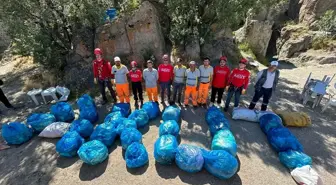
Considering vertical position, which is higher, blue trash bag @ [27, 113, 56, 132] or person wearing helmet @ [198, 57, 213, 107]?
person wearing helmet @ [198, 57, 213, 107]

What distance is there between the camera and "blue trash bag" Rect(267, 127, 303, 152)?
14.1 ft

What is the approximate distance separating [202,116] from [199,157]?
2.13m

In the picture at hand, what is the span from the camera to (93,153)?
13.7 ft

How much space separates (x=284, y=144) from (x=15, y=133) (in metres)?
6.22

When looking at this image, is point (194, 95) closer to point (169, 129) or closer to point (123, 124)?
point (169, 129)

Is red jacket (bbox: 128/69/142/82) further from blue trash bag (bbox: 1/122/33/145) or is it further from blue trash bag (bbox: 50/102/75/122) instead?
blue trash bag (bbox: 1/122/33/145)

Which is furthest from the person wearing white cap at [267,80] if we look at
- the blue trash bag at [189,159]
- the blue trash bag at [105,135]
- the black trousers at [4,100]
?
the black trousers at [4,100]

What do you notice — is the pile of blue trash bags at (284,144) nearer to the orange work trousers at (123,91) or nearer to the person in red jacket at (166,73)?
the person in red jacket at (166,73)

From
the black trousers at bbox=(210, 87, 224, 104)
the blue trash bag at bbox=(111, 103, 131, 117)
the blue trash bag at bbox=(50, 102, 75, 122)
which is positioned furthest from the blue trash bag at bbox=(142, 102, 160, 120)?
the blue trash bag at bbox=(50, 102, 75, 122)

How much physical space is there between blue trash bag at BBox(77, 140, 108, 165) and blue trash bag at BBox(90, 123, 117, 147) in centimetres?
25

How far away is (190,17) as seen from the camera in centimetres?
849

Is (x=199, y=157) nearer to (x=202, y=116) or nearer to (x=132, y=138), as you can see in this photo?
(x=132, y=138)

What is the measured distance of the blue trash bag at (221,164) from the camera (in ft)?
12.3

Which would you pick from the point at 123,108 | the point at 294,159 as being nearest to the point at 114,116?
the point at 123,108
